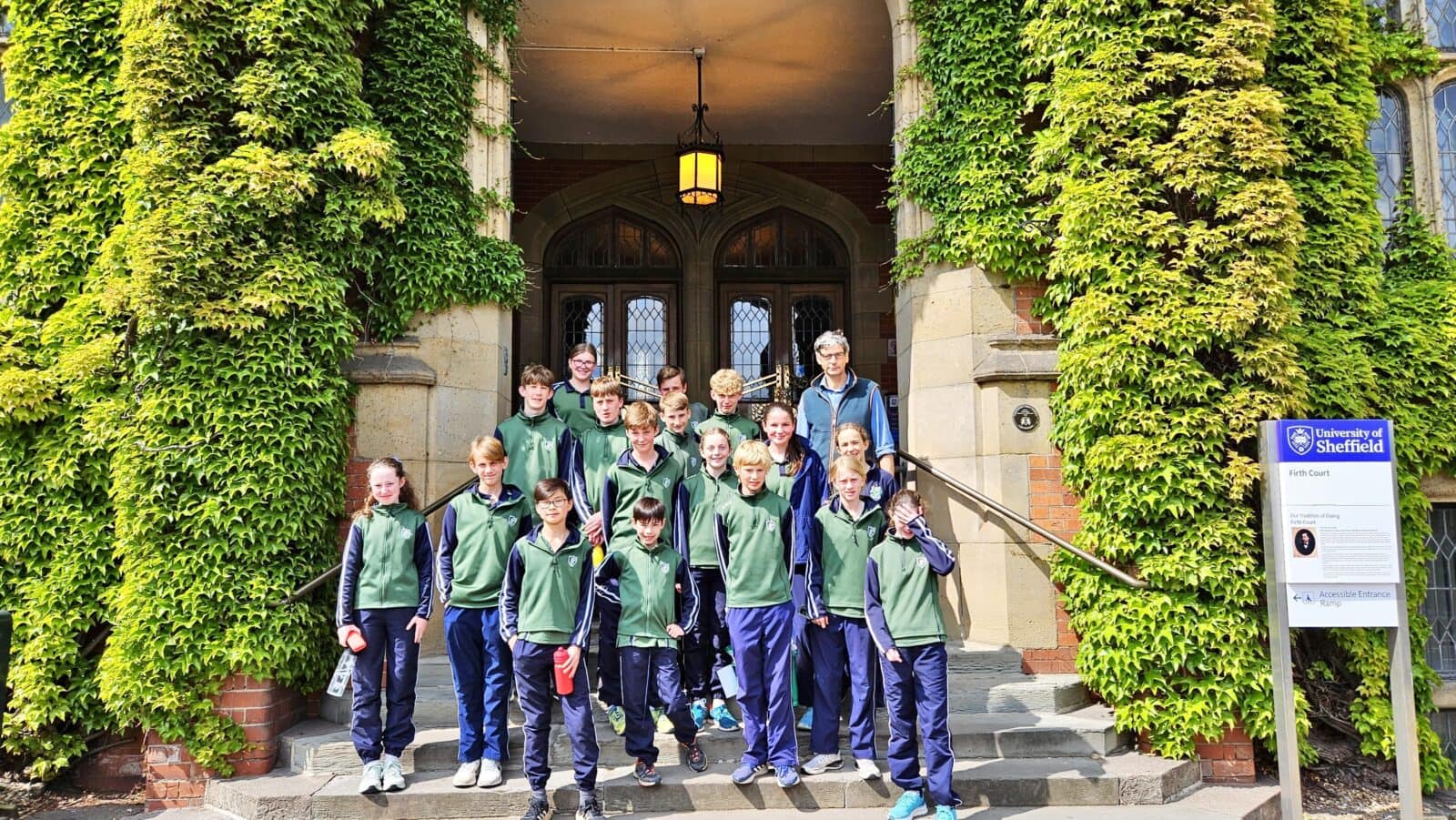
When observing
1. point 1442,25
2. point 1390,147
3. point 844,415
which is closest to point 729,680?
point 844,415

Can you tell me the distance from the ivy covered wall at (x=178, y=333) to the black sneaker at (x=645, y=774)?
7.12 ft

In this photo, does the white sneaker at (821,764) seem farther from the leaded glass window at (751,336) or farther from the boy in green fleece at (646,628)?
the leaded glass window at (751,336)

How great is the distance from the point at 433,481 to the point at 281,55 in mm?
2708

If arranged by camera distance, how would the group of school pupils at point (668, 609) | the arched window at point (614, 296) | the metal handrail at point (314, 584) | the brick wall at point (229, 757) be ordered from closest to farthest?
the group of school pupils at point (668, 609)
the brick wall at point (229, 757)
the metal handrail at point (314, 584)
the arched window at point (614, 296)

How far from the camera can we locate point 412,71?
6.61 meters

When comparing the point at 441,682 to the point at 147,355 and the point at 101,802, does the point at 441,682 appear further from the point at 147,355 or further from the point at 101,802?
the point at 147,355

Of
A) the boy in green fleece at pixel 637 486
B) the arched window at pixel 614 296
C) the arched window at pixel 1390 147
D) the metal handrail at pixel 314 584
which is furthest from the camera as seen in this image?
the arched window at pixel 614 296

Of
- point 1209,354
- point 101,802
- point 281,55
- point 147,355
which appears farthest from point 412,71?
point 1209,354

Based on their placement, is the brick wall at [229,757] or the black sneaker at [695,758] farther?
the brick wall at [229,757]

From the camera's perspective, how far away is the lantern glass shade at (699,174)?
8742 millimetres

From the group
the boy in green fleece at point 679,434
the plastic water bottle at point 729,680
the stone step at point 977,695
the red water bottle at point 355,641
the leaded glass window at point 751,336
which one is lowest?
the stone step at point 977,695

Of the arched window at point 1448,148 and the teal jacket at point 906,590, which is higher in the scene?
the arched window at point 1448,148

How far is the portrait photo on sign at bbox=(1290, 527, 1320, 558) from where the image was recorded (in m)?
5.02

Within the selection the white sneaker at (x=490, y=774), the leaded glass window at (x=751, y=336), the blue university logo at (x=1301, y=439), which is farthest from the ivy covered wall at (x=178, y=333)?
the blue university logo at (x=1301, y=439)
